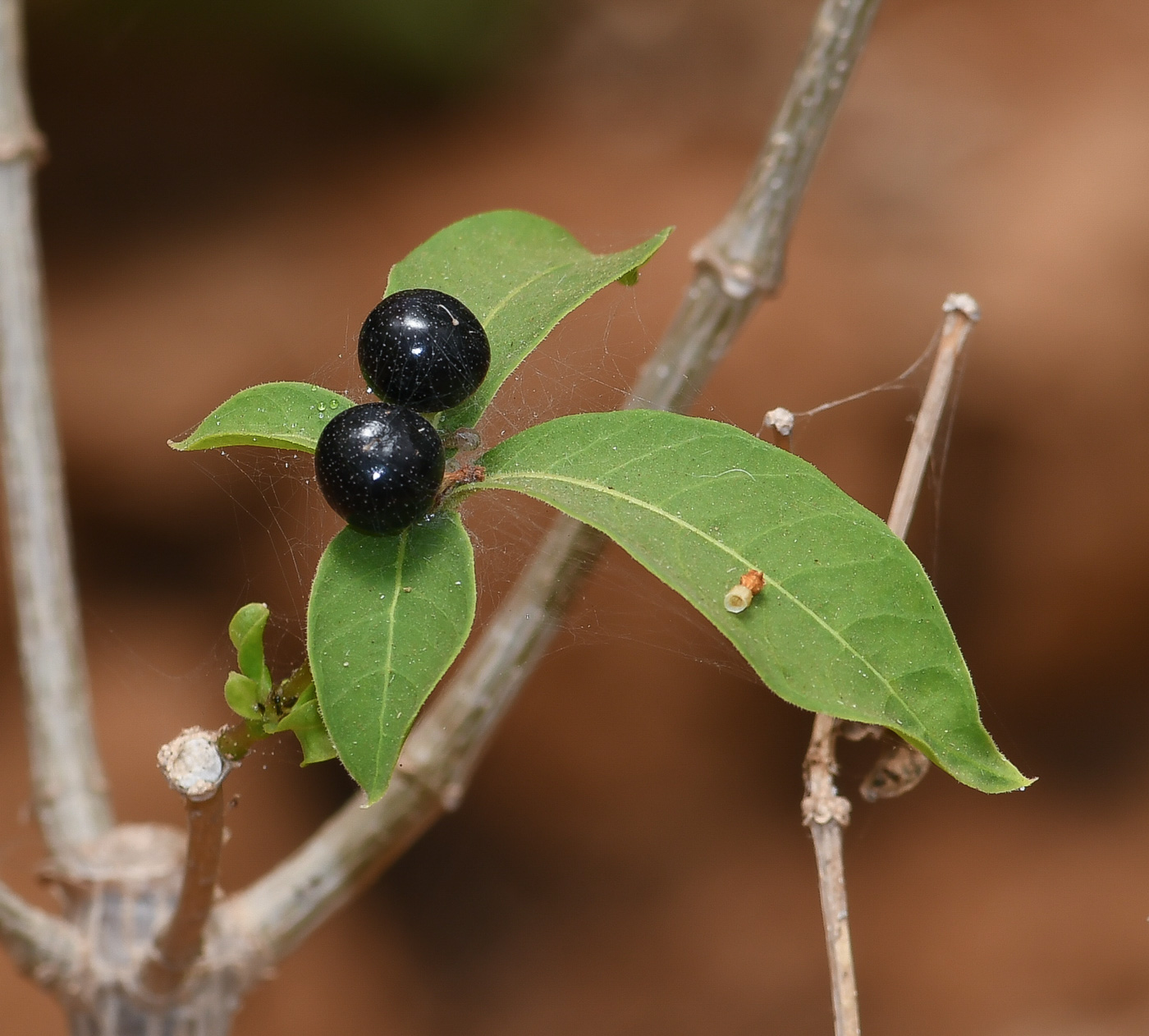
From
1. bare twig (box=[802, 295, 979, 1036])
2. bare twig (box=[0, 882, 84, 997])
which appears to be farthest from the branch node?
bare twig (box=[0, 882, 84, 997])

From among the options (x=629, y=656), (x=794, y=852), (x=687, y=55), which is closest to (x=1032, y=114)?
(x=687, y=55)

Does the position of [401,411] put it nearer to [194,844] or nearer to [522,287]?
[522,287]

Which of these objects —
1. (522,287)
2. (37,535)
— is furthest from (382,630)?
(37,535)

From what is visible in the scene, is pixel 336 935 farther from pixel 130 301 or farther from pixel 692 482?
pixel 692 482

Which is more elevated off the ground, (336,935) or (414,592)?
(414,592)

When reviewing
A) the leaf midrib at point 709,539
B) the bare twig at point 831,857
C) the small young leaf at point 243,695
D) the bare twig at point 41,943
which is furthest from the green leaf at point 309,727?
the bare twig at point 41,943
